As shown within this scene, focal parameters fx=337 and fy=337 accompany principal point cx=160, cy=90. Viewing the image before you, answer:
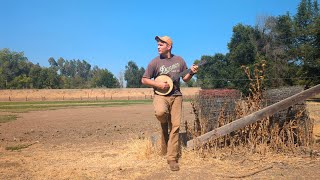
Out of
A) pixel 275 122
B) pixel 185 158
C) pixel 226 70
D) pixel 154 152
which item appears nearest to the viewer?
pixel 185 158

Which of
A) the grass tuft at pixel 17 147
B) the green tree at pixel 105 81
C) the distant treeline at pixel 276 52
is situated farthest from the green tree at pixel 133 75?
the grass tuft at pixel 17 147

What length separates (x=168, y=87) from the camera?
591cm

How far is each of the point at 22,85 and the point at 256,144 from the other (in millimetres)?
100790

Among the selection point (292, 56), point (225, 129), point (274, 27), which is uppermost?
point (274, 27)

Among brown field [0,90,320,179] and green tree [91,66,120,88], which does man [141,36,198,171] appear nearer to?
brown field [0,90,320,179]

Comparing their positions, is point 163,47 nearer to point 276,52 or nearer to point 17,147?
point 17,147

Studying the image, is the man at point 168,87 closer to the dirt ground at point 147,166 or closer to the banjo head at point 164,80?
the banjo head at point 164,80

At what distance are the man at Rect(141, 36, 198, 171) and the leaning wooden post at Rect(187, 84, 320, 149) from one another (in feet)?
2.42

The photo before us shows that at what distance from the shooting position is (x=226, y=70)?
56.6 m

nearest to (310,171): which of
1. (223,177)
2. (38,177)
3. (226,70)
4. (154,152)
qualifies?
(223,177)

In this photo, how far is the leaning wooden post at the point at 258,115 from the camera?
6.27 meters

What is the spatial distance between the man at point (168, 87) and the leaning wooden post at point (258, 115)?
739mm

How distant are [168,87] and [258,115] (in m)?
1.80

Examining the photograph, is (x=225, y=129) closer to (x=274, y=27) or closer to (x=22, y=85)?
(x=274, y=27)
